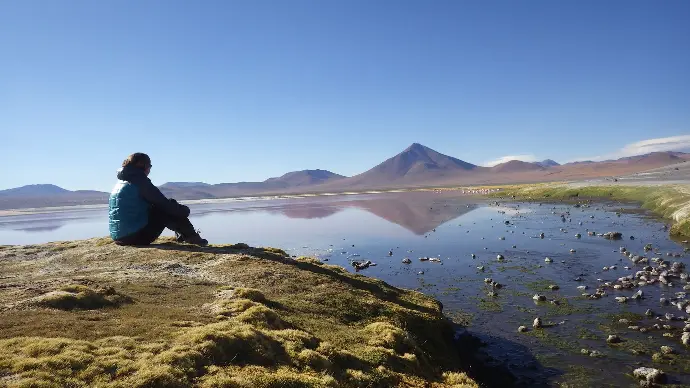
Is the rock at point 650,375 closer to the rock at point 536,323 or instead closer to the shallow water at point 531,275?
the shallow water at point 531,275

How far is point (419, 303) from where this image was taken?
19.4 metres

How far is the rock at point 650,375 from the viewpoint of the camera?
13555 mm

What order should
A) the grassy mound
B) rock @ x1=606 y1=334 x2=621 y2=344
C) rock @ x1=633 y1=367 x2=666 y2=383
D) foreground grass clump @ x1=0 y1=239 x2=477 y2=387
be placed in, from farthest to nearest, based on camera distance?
rock @ x1=606 y1=334 x2=621 y2=344 < rock @ x1=633 y1=367 x2=666 y2=383 < the grassy mound < foreground grass clump @ x1=0 y1=239 x2=477 y2=387

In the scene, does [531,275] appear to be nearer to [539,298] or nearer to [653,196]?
[539,298]

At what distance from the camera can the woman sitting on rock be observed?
1989 cm

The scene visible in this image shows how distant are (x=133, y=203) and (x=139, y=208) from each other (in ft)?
1.19

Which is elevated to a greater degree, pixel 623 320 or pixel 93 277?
pixel 93 277

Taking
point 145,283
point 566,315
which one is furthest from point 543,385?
point 145,283

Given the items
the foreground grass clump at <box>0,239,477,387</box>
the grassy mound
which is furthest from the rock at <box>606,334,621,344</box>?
the grassy mound

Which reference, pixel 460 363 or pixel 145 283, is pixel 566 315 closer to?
pixel 460 363

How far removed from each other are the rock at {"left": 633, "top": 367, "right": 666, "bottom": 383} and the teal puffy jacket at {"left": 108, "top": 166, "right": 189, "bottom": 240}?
19.6 m

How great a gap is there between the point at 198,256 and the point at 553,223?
1917 inches

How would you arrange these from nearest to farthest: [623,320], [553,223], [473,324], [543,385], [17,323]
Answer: [17,323]
[543,385]
[623,320]
[473,324]
[553,223]

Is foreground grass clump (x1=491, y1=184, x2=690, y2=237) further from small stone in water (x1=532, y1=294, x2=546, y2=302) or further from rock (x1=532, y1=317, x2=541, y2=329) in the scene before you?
rock (x1=532, y1=317, x2=541, y2=329)
